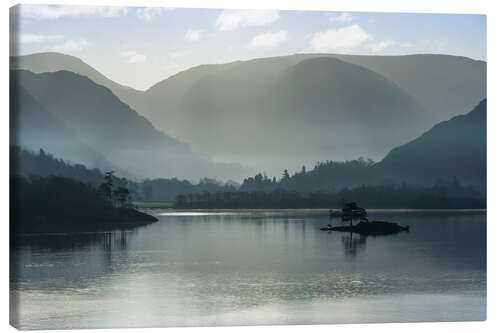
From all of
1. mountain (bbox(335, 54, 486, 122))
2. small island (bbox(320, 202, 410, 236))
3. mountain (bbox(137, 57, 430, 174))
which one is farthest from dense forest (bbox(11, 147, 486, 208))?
mountain (bbox(335, 54, 486, 122))

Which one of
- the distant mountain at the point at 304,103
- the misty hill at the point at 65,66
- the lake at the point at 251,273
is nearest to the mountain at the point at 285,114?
the distant mountain at the point at 304,103

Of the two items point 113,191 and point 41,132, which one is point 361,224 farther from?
point 41,132

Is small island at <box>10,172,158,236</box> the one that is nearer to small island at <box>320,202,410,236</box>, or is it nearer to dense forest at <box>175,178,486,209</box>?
dense forest at <box>175,178,486,209</box>

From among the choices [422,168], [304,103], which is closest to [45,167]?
[304,103]

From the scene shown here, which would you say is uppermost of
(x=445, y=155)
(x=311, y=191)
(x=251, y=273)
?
(x=445, y=155)

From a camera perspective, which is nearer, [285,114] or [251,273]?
[251,273]
